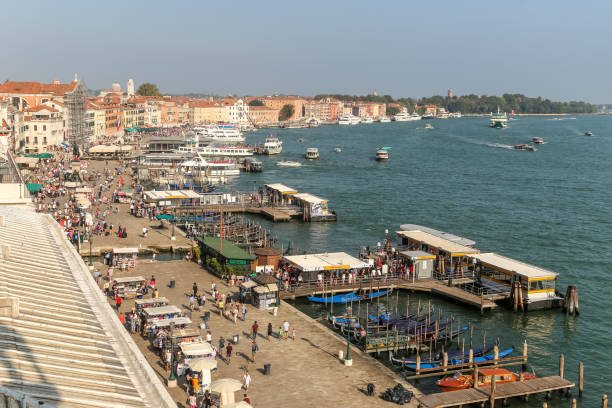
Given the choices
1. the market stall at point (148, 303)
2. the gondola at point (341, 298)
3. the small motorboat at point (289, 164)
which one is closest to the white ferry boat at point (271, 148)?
the small motorboat at point (289, 164)

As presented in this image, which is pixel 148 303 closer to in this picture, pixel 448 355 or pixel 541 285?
pixel 448 355

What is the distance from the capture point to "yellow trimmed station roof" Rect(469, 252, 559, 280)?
31203 mm

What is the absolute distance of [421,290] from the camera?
3319 centimetres

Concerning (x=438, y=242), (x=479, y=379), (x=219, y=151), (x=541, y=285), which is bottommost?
(x=479, y=379)

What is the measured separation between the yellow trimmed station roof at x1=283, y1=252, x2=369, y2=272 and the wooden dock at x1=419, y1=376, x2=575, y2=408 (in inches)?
497

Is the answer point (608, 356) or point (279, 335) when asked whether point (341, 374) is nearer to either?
point (279, 335)

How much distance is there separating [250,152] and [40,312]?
86218 mm

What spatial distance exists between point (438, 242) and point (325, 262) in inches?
295

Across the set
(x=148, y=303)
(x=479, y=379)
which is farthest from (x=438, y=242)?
(x=148, y=303)

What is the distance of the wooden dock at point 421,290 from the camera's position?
30.9m

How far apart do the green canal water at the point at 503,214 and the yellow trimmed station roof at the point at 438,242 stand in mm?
3867

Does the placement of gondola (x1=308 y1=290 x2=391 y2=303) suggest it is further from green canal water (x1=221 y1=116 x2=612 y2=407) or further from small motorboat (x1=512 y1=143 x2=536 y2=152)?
small motorboat (x1=512 y1=143 x2=536 y2=152)

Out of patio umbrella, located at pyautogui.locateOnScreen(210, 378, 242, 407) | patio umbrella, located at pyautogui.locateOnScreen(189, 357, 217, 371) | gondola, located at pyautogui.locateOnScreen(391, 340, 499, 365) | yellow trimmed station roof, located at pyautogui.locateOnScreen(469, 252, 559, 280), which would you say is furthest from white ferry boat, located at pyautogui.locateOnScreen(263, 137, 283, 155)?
patio umbrella, located at pyautogui.locateOnScreen(210, 378, 242, 407)

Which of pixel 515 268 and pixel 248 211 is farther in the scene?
pixel 248 211
